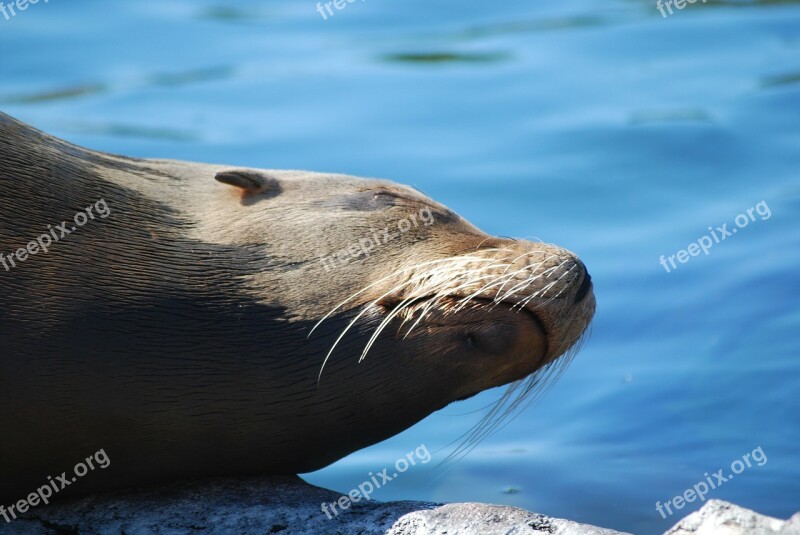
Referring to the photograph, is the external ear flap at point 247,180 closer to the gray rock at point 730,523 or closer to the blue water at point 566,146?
the blue water at point 566,146

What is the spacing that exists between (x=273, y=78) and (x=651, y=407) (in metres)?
5.55

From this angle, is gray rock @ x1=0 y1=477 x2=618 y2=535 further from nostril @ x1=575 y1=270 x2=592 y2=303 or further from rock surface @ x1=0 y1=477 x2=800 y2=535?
nostril @ x1=575 y1=270 x2=592 y2=303

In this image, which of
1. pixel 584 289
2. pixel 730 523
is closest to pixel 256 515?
pixel 584 289

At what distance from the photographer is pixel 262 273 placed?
424 cm

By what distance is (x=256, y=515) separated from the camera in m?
3.99

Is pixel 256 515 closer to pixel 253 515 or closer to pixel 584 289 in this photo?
pixel 253 515

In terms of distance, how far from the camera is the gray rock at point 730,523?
3.28 m

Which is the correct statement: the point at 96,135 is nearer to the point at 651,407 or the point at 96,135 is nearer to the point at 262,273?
the point at 651,407

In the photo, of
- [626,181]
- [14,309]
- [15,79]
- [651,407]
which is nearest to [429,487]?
[651,407]

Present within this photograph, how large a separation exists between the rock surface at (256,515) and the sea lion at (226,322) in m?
0.08

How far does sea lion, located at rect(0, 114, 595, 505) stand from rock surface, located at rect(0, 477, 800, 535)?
0.08 m

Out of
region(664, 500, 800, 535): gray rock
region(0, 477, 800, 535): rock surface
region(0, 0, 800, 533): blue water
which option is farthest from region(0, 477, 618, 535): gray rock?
region(0, 0, 800, 533): blue water

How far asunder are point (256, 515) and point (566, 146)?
20.4ft

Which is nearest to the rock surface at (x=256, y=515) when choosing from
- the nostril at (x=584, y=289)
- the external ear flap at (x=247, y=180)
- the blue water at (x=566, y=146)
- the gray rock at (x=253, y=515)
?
the gray rock at (x=253, y=515)
